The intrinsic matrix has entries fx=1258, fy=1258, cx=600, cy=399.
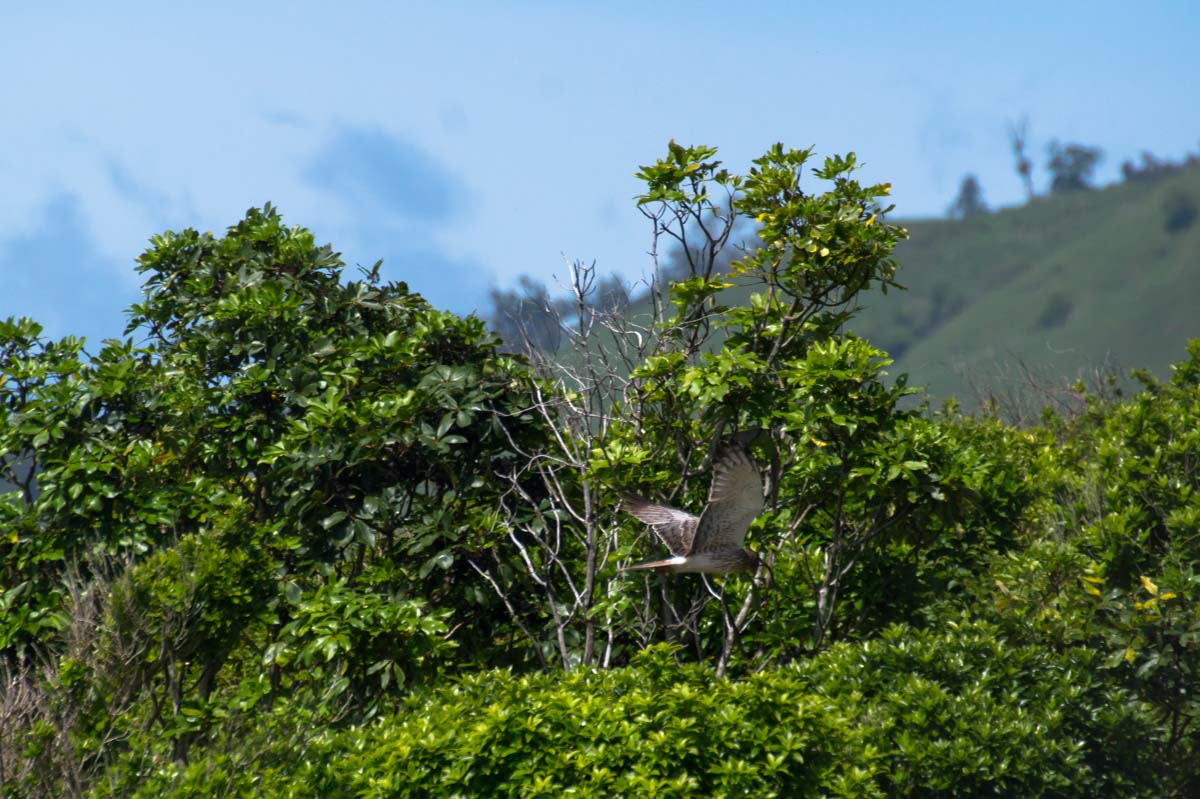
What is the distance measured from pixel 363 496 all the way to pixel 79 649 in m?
2.03

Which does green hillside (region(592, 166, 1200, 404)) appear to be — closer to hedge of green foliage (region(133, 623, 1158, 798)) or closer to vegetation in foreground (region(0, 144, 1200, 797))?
vegetation in foreground (region(0, 144, 1200, 797))

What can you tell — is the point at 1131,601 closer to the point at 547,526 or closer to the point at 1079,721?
the point at 1079,721

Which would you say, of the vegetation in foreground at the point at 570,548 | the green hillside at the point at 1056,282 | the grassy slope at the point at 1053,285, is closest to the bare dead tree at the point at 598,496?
the vegetation in foreground at the point at 570,548

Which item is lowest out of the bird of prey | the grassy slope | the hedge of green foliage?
the hedge of green foliage

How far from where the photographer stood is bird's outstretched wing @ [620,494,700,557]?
7.02 m

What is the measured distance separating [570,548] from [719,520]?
234cm

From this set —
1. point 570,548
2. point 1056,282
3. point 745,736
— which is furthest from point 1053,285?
point 745,736

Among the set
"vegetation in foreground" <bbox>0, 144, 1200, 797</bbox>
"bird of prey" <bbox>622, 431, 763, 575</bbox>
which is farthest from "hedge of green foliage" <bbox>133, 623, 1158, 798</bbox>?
"bird of prey" <bbox>622, 431, 763, 575</bbox>

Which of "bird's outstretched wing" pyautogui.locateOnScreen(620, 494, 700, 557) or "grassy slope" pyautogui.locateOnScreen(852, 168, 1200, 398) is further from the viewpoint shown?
"grassy slope" pyautogui.locateOnScreen(852, 168, 1200, 398)

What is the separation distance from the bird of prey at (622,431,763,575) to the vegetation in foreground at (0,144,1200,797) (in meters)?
0.56

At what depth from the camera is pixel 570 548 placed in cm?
887

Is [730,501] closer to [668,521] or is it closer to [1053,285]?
[668,521]

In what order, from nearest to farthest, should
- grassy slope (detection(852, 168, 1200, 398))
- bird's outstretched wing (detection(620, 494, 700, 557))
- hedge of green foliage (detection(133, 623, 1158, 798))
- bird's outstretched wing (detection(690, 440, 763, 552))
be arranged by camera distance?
hedge of green foliage (detection(133, 623, 1158, 798)), bird's outstretched wing (detection(690, 440, 763, 552)), bird's outstretched wing (detection(620, 494, 700, 557)), grassy slope (detection(852, 168, 1200, 398))

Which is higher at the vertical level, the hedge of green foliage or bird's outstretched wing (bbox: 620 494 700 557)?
bird's outstretched wing (bbox: 620 494 700 557)
